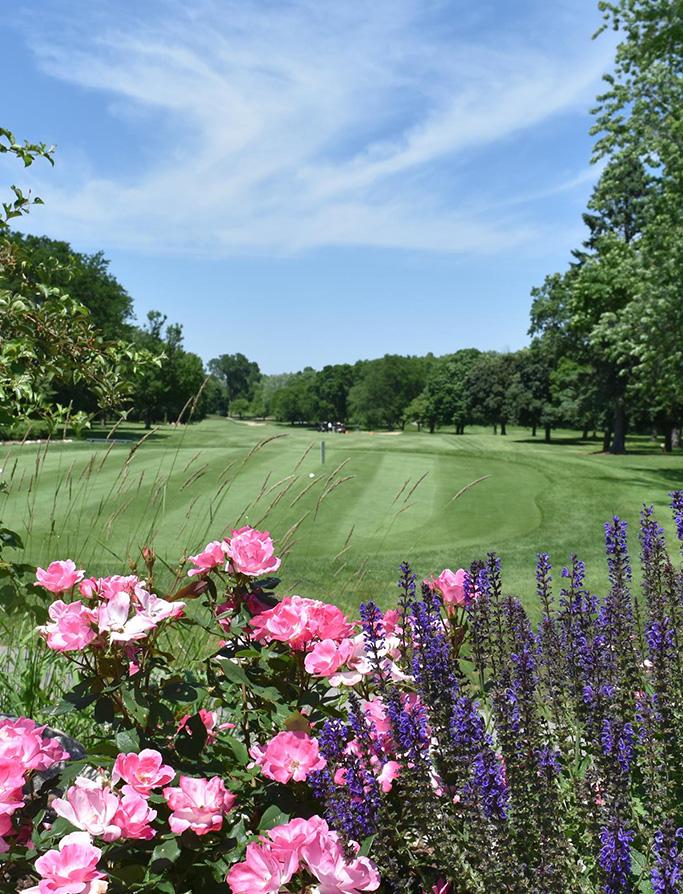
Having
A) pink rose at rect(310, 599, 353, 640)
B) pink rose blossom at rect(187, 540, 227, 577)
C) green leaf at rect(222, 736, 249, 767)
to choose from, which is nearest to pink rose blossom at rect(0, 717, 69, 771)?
green leaf at rect(222, 736, 249, 767)

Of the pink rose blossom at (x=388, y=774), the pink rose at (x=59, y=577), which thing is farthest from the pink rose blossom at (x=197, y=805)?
the pink rose at (x=59, y=577)

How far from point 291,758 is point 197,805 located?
0.94 ft

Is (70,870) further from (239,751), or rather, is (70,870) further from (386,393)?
(386,393)

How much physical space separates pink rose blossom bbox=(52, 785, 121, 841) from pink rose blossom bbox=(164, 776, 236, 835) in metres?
0.14

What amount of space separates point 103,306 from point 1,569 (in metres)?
52.7

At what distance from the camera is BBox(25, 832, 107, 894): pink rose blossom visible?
1.66m

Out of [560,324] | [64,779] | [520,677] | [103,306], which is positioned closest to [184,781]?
[64,779]

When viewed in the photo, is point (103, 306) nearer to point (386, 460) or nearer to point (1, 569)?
point (386, 460)

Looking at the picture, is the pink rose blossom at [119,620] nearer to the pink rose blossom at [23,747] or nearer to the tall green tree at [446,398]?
the pink rose blossom at [23,747]

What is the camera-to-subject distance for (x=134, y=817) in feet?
5.94

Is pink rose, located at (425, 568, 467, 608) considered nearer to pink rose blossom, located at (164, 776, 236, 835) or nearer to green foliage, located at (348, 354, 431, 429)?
pink rose blossom, located at (164, 776, 236, 835)

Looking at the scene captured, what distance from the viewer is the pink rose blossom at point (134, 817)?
181 centimetres

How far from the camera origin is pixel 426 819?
6.55 ft

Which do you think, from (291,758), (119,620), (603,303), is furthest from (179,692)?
(603,303)
